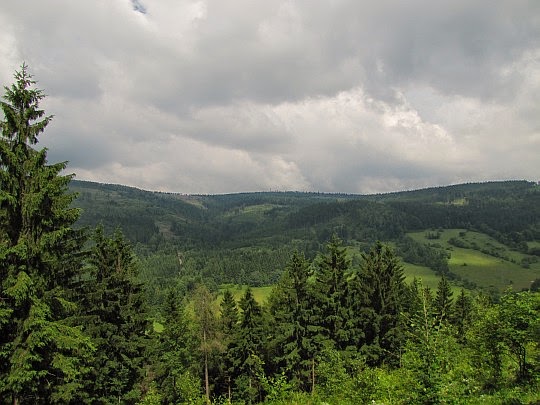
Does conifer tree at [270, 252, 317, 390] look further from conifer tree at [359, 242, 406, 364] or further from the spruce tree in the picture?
the spruce tree

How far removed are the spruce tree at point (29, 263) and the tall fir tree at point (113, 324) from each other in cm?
851

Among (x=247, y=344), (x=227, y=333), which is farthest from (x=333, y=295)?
(x=227, y=333)

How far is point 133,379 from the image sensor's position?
2905cm

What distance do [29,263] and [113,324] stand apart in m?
13.0

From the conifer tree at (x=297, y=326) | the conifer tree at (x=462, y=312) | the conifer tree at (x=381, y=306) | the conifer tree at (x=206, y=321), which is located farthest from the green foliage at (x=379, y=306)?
the conifer tree at (x=462, y=312)

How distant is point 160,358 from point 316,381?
1775cm

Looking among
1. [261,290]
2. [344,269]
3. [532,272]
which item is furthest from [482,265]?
[344,269]

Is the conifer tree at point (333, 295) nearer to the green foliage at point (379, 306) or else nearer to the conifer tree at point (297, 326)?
the conifer tree at point (297, 326)

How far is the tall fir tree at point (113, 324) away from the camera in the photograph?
26094mm

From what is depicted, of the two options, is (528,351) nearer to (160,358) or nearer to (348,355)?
(348,355)

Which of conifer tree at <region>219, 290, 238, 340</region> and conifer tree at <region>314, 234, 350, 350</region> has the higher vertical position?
conifer tree at <region>314, 234, 350, 350</region>

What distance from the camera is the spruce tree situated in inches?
589

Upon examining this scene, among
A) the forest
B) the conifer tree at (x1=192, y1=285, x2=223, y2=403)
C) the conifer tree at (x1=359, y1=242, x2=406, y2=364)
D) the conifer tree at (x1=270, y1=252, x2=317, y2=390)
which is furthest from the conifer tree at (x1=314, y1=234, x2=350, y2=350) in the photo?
the conifer tree at (x1=192, y1=285, x2=223, y2=403)

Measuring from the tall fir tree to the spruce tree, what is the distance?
8510mm
